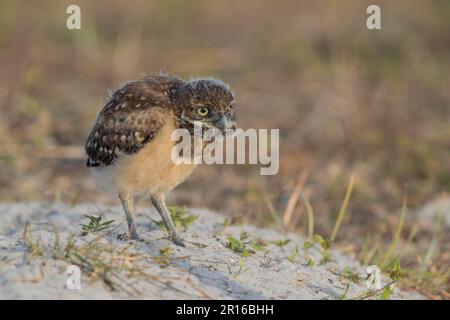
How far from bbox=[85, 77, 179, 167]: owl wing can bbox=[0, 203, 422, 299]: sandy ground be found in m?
0.53

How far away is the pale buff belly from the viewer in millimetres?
4668

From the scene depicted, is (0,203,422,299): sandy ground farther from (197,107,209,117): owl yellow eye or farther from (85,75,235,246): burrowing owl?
(197,107,209,117): owl yellow eye

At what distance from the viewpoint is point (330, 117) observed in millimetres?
8883

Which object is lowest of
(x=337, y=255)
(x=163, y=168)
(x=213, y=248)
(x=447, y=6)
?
(x=337, y=255)

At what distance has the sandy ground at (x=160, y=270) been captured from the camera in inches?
143

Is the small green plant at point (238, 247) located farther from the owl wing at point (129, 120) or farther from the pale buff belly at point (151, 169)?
the owl wing at point (129, 120)

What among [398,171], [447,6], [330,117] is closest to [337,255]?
[398,171]

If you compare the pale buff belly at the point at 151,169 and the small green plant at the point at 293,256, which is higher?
the pale buff belly at the point at 151,169

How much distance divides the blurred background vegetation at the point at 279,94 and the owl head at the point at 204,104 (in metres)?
1.11

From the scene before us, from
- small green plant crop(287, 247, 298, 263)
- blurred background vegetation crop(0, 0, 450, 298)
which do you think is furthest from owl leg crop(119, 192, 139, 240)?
small green plant crop(287, 247, 298, 263)

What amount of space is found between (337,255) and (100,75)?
5.76 meters

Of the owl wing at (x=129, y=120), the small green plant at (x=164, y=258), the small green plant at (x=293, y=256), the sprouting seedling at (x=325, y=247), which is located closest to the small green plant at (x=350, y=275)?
the sprouting seedling at (x=325, y=247)
